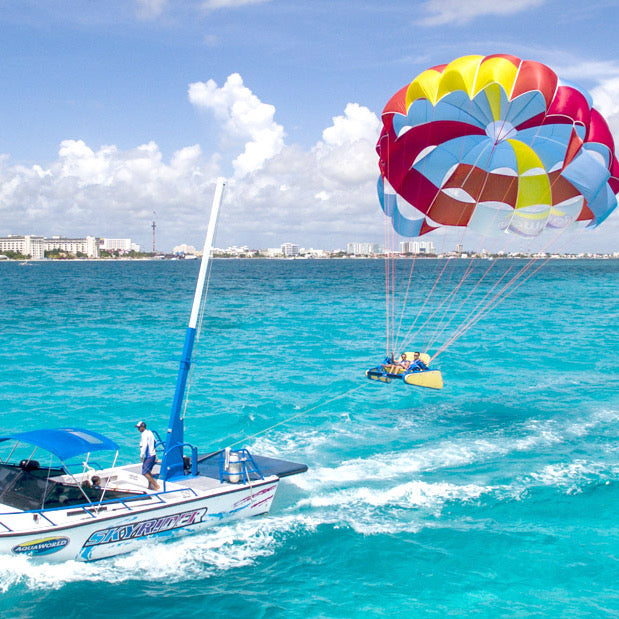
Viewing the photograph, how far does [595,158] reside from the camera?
57.6ft

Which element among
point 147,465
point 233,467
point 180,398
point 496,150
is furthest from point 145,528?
point 496,150

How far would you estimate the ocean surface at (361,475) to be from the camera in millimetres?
10406

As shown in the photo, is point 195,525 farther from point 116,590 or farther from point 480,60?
point 480,60

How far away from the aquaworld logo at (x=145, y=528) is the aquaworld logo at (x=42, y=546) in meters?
0.42

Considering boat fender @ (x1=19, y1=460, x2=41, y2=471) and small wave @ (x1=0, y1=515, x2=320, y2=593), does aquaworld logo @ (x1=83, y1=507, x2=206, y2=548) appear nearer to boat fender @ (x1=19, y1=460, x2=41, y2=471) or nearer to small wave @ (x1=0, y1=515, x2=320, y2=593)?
small wave @ (x1=0, y1=515, x2=320, y2=593)

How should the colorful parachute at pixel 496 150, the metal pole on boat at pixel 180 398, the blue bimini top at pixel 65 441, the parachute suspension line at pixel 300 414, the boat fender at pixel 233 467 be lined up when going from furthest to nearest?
the parachute suspension line at pixel 300 414
the colorful parachute at pixel 496 150
the boat fender at pixel 233 467
the metal pole on boat at pixel 180 398
the blue bimini top at pixel 65 441

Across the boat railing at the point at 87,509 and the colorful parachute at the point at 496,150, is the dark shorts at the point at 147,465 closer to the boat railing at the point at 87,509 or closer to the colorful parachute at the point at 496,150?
the boat railing at the point at 87,509

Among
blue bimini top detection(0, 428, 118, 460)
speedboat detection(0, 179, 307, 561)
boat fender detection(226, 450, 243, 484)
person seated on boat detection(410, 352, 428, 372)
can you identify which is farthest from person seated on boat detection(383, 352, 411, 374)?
blue bimini top detection(0, 428, 118, 460)

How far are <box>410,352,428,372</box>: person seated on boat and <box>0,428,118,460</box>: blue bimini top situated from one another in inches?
347

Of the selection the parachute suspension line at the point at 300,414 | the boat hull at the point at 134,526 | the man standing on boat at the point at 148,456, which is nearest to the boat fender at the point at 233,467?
the boat hull at the point at 134,526

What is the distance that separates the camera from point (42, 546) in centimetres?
1063

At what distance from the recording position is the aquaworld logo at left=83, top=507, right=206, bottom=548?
1104 centimetres

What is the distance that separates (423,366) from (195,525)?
8197mm

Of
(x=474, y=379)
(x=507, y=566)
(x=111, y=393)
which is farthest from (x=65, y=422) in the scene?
(x=474, y=379)
